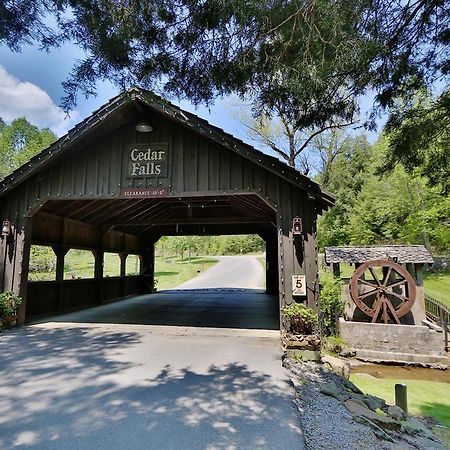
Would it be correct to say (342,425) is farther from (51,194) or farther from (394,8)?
(51,194)

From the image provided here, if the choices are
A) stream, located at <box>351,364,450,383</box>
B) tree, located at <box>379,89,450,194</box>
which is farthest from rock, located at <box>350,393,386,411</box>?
stream, located at <box>351,364,450,383</box>

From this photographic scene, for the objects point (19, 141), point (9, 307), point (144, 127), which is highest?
point (19, 141)

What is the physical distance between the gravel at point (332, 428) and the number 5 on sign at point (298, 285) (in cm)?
191

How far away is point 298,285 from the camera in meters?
6.22

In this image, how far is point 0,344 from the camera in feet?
18.8

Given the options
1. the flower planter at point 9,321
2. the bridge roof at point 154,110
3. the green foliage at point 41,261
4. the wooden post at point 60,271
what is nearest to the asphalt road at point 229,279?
the green foliage at point 41,261

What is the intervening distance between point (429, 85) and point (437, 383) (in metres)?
7.21

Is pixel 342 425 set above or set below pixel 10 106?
below

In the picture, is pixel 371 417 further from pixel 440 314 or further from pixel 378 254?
pixel 440 314

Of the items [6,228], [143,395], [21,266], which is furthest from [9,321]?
[143,395]

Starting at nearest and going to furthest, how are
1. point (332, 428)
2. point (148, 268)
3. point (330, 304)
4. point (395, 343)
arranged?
point (332, 428), point (395, 343), point (330, 304), point (148, 268)

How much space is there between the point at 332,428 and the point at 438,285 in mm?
19425

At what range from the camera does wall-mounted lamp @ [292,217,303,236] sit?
6307mm

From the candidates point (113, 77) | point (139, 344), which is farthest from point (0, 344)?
point (113, 77)
